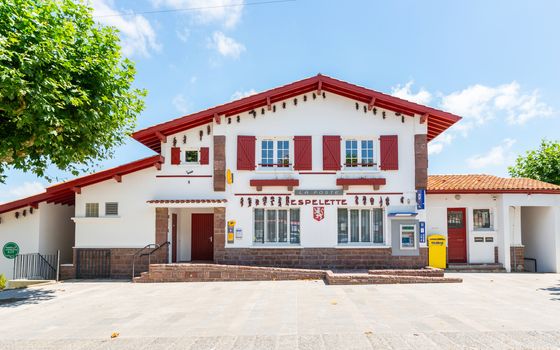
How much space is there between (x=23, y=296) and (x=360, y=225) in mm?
10609

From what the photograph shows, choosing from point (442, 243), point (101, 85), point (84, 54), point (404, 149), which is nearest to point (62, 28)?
point (84, 54)

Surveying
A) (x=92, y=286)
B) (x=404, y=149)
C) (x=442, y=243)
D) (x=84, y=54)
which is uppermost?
(x=84, y=54)

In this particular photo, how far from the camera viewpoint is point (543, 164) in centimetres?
2866

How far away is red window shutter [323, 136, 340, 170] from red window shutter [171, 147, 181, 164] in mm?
5182

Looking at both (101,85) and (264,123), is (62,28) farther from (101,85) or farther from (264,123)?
(264,123)

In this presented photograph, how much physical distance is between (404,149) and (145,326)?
1062 cm

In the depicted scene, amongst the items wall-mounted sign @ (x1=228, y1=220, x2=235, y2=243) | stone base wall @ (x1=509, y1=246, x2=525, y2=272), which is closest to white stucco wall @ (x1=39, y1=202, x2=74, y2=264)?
wall-mounted sign @ (x1=228, y1=220, x2=235, y2=243)

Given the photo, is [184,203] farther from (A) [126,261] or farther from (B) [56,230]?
(B) [56,230]

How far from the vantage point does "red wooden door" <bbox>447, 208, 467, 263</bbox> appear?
15492 mm

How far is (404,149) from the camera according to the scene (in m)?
14.8

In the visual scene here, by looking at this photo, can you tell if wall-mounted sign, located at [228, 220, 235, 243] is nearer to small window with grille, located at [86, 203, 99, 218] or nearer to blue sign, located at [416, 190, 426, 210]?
small window with grille, located at [86, 203, 99, 218]

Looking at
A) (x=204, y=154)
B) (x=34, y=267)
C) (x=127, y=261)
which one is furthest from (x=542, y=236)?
(x=34, y=267)

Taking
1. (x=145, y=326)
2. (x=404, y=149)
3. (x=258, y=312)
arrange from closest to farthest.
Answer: (x=145, y=326)
(x=258, y=312)
(x=404, y=149)

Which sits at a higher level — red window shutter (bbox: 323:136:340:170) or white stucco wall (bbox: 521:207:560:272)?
red window shutter (bbox: 323:136:340:170)
